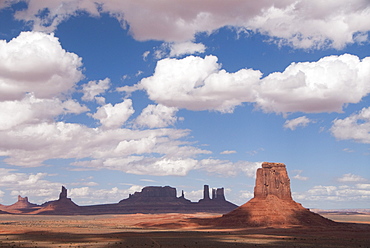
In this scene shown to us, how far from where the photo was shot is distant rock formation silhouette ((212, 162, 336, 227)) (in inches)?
4712

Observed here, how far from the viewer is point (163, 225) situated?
136 metres

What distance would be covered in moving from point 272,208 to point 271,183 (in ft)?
23.9

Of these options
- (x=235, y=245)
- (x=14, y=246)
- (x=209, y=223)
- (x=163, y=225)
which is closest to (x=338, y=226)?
(x=209, y=223)

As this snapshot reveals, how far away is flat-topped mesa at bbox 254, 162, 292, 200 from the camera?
128500 millimetres

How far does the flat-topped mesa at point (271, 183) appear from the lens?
128500mm

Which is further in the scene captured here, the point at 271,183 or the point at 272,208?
the point at 271,183

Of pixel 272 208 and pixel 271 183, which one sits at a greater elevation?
pixel 271 183

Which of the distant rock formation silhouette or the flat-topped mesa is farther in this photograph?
the flat-topped mesa

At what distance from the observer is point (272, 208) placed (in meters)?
124

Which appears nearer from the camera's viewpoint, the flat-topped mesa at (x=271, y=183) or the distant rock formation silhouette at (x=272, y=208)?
the distant rock formation silhouette at (x=272, y=208)

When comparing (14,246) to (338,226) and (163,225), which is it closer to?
(163,225)

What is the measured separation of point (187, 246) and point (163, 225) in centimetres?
6781

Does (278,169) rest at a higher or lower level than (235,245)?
higher

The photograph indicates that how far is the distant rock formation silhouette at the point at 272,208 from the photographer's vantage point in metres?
120
